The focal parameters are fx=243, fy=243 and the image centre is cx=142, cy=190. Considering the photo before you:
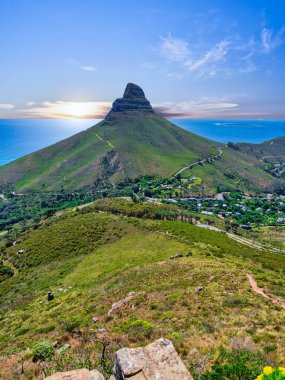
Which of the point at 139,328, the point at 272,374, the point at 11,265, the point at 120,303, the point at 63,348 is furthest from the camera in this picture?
the point at 11,265

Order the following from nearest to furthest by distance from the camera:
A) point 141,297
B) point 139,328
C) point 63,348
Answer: point 63,348 < point 139,328 < point 141,297

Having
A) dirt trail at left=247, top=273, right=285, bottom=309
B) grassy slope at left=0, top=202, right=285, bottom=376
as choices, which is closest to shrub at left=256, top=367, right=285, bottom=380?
grassy slope at left=0, top=202, right=285, bottom=376

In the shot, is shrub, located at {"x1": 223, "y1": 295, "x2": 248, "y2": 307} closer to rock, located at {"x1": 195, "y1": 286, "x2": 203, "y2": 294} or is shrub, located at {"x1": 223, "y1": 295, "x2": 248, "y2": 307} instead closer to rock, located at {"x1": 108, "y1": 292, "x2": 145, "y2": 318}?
rock, located at {"x1": 195, "y1": 286, "x2": 203, "y2": 294}

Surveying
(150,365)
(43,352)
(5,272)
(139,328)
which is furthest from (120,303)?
(5,272)

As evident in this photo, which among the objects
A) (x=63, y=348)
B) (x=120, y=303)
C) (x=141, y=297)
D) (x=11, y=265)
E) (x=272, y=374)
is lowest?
(x=11, y=265)

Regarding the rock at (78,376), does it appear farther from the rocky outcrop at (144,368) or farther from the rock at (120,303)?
the rock at (120,303)

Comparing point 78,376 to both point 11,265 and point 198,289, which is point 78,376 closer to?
Answer: point 198,289

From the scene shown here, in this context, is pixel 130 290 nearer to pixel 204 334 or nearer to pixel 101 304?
pixel 101 304

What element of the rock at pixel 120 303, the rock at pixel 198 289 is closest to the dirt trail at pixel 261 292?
the rock at pixel 198 289
